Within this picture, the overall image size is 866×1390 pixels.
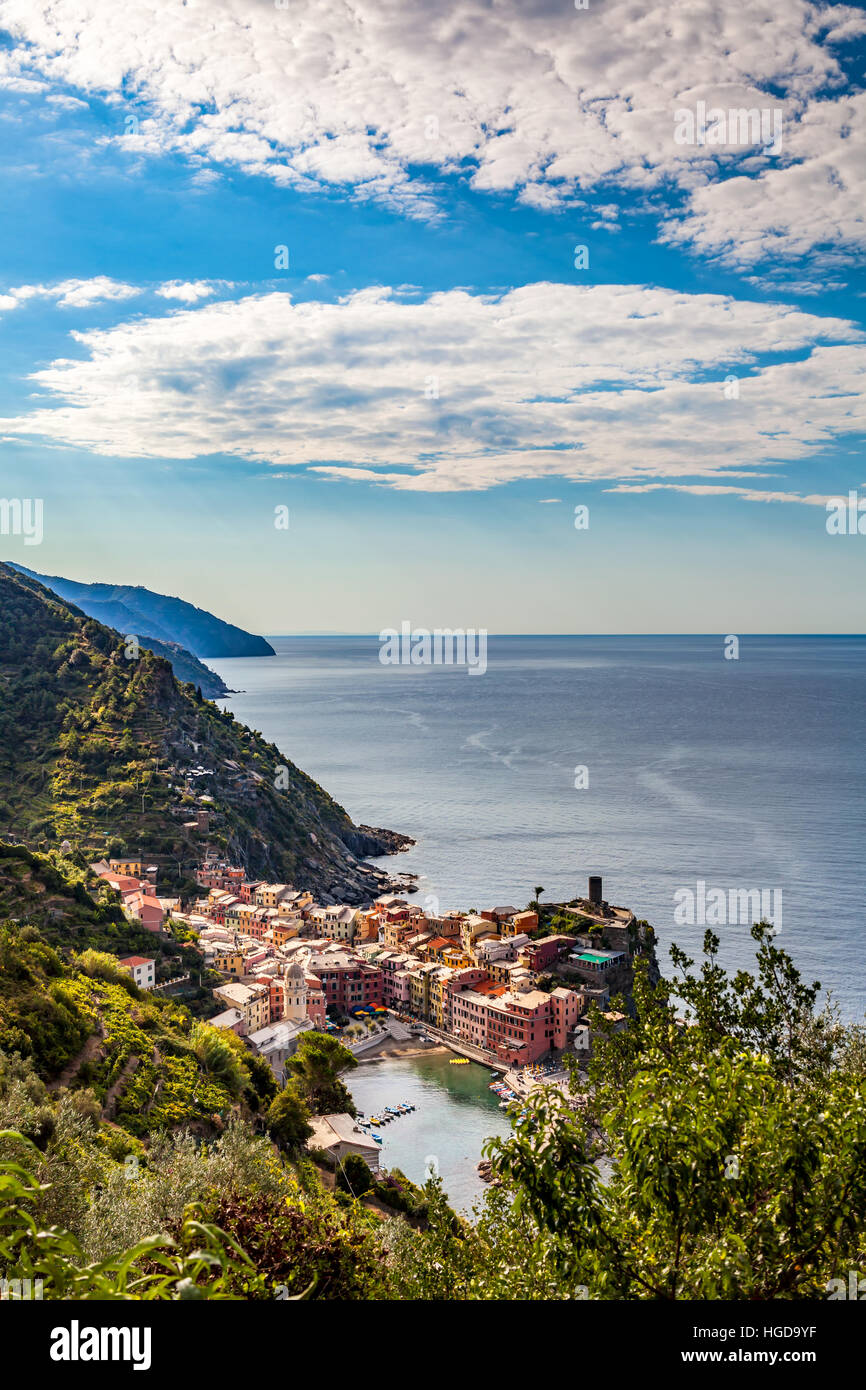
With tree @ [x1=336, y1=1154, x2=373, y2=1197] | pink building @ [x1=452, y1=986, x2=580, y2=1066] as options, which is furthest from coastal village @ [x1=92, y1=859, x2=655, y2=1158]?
tree @ [x1=336, y1=1154, x2=373, y2=1197]

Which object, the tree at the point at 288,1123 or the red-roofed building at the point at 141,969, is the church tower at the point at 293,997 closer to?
the red-roofed building at the point at 141,969

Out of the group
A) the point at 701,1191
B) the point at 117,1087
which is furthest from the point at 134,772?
the point at 701,1191

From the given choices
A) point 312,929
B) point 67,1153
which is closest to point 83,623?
point 312,929

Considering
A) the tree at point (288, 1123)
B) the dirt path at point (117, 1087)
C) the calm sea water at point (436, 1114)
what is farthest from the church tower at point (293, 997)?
the dirt path at point (117, 1087)

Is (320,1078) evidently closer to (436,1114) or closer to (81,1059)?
(436,1114)

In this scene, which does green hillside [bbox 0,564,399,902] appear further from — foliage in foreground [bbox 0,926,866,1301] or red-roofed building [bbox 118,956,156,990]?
foliage in foreground [bbox 0,926,866,1301]
